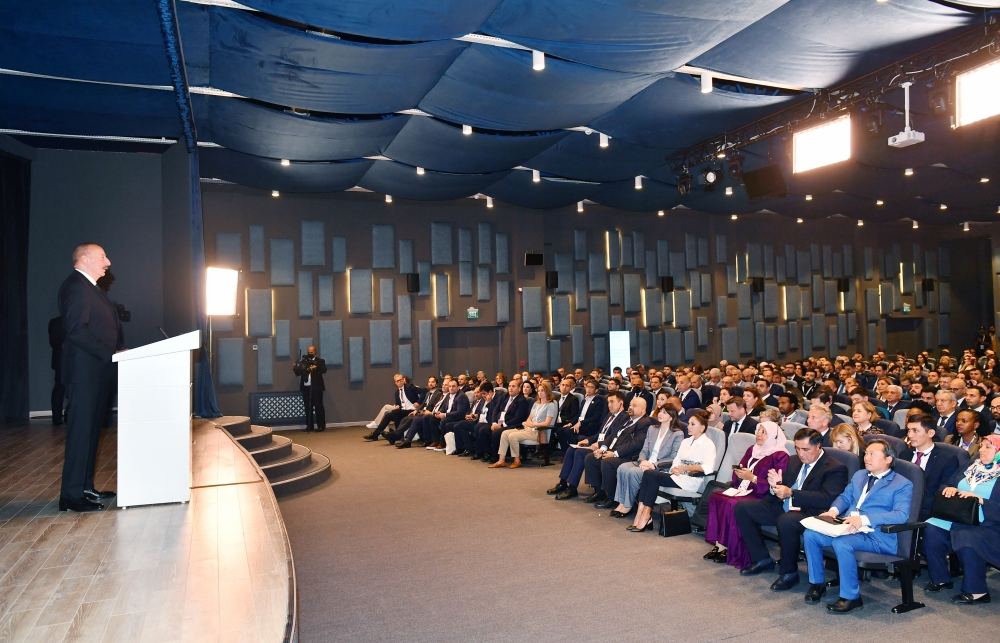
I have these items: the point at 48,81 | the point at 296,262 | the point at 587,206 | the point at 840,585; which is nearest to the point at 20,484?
the point at 48,81

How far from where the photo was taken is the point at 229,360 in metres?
12.9

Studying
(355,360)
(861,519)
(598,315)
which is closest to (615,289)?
(598,315)

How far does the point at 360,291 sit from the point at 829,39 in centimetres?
953

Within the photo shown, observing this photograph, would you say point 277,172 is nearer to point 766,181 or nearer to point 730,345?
point 766,181

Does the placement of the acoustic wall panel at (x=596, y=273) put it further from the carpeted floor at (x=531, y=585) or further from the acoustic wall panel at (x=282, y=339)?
the carpeted floor at (x=531, y=585)

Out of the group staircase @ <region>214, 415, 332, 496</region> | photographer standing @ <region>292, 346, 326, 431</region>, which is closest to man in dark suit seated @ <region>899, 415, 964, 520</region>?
staircase @ <region>214, 415, 332, 496</region>

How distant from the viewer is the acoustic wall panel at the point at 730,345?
1736 cm

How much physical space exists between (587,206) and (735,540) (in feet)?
38.9

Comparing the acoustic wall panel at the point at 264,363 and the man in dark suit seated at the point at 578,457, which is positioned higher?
the acoustic wall panel at the point at 264,363

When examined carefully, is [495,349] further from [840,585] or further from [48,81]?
[840,585]

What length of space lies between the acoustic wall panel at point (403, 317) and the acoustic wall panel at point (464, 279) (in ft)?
3.74

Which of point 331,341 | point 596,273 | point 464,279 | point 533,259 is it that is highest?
point 533,259

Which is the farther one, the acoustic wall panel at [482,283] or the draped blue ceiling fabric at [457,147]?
the acoustic wall panel at [482,283]

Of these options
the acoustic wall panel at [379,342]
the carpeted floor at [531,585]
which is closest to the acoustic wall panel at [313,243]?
the acoustic wall panel at [379,342]
